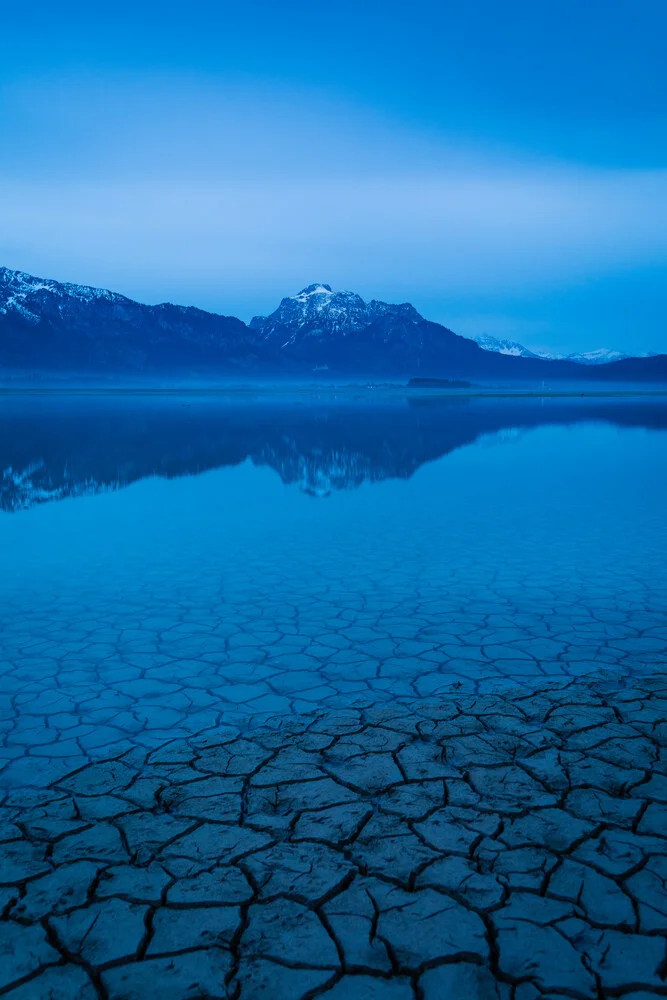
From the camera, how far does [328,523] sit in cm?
882

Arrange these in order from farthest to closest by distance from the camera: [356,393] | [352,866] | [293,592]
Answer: [356,393]
[293,592]
[352,866]

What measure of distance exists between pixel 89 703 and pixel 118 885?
5.12 ft

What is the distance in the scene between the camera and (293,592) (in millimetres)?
5859

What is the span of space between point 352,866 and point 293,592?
11.3ft

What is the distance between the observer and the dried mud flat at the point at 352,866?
205cm

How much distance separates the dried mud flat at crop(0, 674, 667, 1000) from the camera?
205 cm

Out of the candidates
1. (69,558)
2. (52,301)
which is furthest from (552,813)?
(52,301)

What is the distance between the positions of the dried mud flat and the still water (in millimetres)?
491

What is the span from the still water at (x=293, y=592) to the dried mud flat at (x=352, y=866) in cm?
49

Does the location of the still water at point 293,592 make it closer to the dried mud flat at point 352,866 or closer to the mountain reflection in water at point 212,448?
the mountain reflection in water at point 212,448

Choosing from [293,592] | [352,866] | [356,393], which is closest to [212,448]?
[293,592]

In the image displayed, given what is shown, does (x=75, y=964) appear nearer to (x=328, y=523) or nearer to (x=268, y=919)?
(x=268, y=919)

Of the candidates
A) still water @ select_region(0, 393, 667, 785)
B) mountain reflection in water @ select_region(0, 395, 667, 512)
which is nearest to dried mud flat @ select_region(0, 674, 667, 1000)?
still water @ select_region(0, 393, 667, 785)

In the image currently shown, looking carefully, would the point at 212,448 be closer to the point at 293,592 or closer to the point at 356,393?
the point at 293,592
